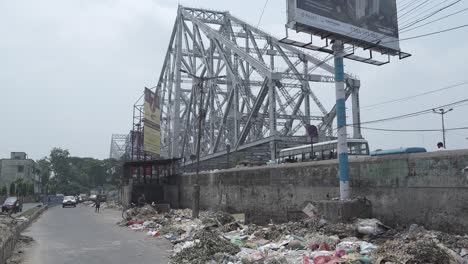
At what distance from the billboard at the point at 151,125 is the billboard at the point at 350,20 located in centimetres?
3100

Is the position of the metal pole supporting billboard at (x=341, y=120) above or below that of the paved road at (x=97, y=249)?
above

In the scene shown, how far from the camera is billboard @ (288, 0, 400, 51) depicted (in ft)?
50.9

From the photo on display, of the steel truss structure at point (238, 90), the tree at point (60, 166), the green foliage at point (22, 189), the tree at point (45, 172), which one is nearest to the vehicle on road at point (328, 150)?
the steel truss structure at point (238, 90)

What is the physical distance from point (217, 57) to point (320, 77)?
112ft

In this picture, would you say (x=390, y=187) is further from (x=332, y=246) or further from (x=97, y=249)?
(x=97, y=249)

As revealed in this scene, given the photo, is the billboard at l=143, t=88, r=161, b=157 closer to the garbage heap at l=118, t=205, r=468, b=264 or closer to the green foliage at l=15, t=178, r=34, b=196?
the green foliage at l=15, t=178, r=34, b=196

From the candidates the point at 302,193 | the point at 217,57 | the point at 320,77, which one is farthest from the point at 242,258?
the point at 217,57

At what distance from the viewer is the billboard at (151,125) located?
45.4 meters

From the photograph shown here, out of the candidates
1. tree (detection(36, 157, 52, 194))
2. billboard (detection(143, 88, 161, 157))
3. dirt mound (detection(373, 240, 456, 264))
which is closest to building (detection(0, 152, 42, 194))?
tree (detection(36, 157, 52, 194))

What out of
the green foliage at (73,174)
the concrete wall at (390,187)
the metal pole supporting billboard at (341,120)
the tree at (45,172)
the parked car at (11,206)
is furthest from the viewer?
the green foliage at (73,174)

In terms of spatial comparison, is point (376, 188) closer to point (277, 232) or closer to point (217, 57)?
point (277, 232)

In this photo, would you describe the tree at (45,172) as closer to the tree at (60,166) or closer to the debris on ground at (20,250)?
the tree at (60,166)

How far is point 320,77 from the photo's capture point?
47.9m

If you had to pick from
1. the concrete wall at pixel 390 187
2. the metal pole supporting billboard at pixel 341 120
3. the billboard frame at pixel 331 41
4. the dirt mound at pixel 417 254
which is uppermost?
the billboard frame at pixel 331 41
